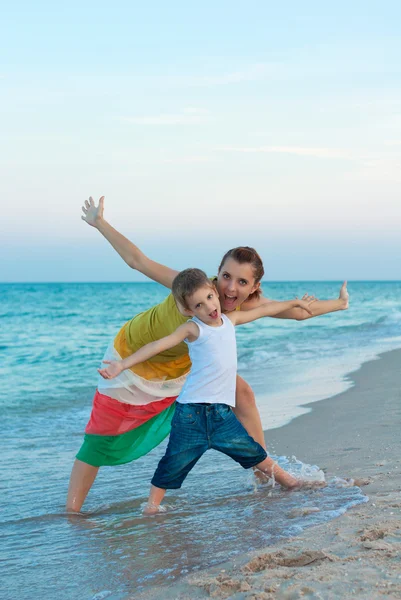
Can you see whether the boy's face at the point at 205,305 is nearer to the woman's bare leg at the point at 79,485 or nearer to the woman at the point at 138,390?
the woman at the point at 138,390

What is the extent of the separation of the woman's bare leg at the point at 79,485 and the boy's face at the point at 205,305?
1349mm

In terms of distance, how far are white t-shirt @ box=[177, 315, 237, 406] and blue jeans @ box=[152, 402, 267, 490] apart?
53mm

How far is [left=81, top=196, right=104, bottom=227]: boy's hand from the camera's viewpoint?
4.71 meters

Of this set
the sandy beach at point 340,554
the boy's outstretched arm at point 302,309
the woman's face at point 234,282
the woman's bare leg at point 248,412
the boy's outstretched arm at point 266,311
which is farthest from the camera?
the woman's bare leg at point 248,412

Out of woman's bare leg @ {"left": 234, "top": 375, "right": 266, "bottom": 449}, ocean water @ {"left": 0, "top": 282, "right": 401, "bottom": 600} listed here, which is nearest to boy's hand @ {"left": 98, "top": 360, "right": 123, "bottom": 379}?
ocean water @ {"left": 0, "top": 282, "right": 401, "bottom": 600}

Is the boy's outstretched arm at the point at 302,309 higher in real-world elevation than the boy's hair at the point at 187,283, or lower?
lower

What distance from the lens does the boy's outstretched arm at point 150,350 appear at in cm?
401

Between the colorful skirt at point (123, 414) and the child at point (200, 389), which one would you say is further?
the colorful skirt at point (123, 414)

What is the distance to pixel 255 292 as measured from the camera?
462 cm

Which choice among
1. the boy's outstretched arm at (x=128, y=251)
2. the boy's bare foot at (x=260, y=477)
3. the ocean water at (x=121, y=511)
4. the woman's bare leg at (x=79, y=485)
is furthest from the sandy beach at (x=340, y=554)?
the boy's outstretched arm at (x=128, y=251)

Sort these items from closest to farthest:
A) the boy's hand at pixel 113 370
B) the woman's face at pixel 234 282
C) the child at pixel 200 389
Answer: the boy's hand at pixel 113 370
the child at pixel 200 389
the woman's face at pixel 234 282

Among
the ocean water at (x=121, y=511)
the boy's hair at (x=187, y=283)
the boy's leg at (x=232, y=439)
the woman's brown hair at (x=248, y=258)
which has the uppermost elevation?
the woman's brown hair at (x=248, y=258)

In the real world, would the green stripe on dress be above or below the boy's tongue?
below

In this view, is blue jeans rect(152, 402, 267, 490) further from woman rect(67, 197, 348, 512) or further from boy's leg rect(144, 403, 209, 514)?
woman rect(67, 197, 348, 512)
